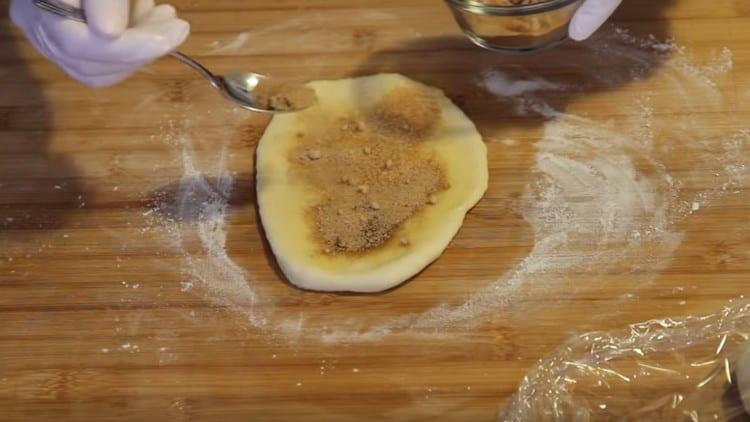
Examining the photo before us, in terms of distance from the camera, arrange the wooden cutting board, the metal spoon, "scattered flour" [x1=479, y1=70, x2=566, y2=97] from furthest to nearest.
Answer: "scattered flour" [x1=479, y1=70, x2=566, y2=97]
the metal spoon
the wooden cutting board

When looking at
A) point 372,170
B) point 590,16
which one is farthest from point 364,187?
point 590,16

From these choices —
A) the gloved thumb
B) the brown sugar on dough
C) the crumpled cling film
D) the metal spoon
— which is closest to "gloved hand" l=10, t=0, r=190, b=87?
the gloved thumb

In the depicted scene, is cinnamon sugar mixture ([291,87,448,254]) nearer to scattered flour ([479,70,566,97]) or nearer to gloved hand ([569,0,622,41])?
scattered flour ([479,70,566,97])

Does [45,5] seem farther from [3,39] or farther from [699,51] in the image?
[699,51]

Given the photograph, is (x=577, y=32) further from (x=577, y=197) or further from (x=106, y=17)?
(x=106, y=17)

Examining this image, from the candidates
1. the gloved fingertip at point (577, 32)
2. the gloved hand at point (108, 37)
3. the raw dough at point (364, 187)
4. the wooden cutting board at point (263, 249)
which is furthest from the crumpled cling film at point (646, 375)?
the gloved hand at point (108, 37)

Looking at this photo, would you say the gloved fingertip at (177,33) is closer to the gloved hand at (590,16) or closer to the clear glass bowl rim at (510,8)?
the clear glass bowl rim at (510,8)
